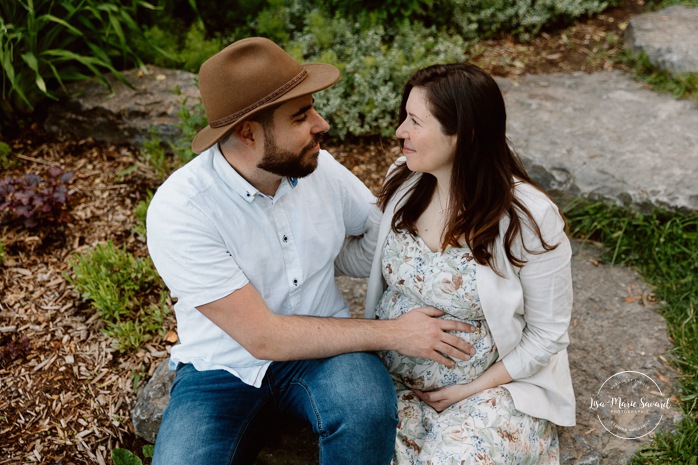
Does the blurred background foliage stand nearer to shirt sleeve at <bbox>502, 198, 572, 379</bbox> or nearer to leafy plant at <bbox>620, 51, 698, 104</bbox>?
leafy plant at <bbox>620, 51, 698, 104</bbox>

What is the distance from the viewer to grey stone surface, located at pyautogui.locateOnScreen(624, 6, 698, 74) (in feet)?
15.3

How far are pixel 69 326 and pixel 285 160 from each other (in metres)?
1.77

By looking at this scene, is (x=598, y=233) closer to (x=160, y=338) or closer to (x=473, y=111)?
(x=473, y=111)

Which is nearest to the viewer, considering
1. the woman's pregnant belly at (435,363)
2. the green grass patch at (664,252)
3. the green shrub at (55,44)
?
the woman's pregnant belly at (435,363)

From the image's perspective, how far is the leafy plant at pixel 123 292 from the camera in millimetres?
A: 3244

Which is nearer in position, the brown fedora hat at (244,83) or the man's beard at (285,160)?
the brown fedora hat at (244,83)

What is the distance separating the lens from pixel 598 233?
382cm

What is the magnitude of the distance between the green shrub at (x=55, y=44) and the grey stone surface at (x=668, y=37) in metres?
3.70

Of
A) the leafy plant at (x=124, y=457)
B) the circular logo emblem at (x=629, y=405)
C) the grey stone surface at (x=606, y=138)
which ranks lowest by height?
the circular logo emblem at (x=629, y=405)

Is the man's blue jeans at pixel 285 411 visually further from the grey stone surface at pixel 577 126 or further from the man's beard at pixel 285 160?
the grey stone surface at pixel 577 126

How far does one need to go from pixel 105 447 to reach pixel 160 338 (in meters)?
0.59

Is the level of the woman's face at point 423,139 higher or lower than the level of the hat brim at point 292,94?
lower

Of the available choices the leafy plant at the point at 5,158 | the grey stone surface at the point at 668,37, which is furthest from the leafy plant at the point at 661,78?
the leafy plant at the point at 5,158

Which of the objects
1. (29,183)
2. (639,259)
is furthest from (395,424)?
(29,183)
